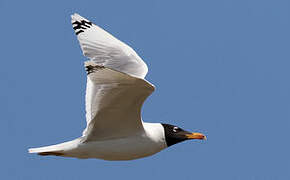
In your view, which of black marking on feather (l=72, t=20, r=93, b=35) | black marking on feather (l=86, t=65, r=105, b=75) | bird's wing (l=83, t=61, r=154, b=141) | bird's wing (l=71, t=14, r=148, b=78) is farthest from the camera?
black marking on feather (l=72, t=20, r=93, b=35)

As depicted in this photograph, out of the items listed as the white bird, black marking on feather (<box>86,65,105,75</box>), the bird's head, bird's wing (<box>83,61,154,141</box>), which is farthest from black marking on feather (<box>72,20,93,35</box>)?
the bird's head

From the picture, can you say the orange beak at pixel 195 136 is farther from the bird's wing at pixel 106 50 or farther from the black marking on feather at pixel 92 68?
the black marking on feather at pixel 92 68

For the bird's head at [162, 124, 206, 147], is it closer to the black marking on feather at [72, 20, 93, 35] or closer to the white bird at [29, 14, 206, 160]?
the white bird at [29, 14, 206, 160]

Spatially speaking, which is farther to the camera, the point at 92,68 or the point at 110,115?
the point at 110,115

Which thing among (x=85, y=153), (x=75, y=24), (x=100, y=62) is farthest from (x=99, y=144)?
(x=75, y=24)

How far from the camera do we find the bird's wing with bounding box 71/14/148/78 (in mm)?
9328

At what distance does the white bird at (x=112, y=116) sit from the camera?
347 inches

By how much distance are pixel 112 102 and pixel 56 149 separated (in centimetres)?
109

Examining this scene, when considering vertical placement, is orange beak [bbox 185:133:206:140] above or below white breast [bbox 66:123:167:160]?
above

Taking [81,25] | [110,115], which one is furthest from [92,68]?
[81,25]

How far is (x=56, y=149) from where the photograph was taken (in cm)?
934

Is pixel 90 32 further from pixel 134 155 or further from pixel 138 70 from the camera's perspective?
pixel 134 155

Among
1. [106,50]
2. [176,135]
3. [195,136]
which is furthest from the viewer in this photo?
[195,136]

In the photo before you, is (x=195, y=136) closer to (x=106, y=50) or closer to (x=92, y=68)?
(x=106, y=50)
